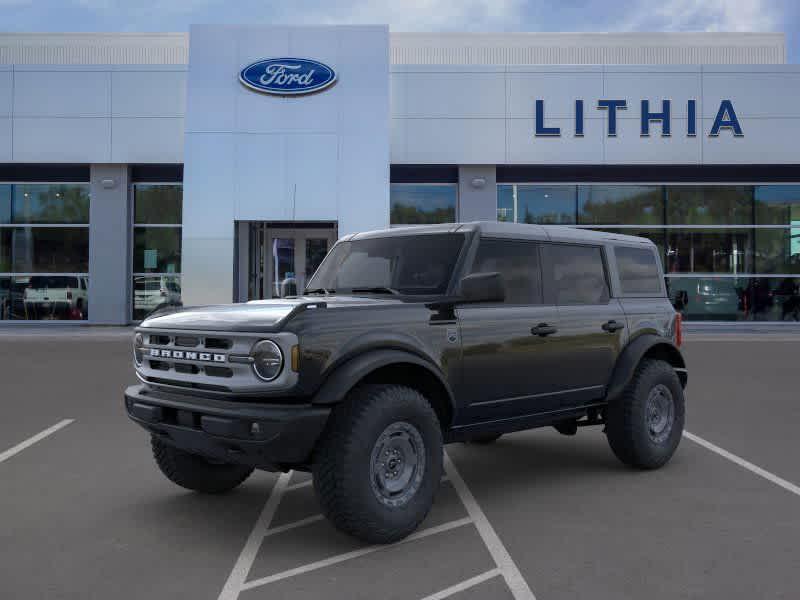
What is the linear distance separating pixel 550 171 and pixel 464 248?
1806 centimetres

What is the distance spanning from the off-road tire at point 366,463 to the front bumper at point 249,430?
0.14 meters

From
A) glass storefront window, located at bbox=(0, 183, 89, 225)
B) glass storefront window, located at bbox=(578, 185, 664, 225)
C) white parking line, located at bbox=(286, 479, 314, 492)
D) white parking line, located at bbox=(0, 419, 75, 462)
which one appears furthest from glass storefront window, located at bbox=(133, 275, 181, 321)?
white parking line, located at bbox=(286, 479, 314, 492)

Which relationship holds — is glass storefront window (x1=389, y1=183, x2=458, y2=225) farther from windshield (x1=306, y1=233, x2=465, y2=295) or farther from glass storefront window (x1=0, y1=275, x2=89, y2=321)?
windshield (x1=306, y1=233, x2=465, y2=295)

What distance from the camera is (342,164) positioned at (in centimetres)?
2028

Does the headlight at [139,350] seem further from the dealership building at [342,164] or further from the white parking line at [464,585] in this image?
the dealership building at [342,164]

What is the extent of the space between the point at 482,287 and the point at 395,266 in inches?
39.0

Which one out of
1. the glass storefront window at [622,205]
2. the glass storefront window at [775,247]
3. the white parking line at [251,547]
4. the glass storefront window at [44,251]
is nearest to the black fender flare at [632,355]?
the white parking line at [251,547]

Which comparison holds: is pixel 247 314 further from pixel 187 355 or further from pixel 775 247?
pixel 775 247

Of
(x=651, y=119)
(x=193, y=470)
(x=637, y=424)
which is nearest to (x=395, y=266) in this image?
(x=193, y=470)

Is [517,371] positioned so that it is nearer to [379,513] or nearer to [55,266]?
[379,513]

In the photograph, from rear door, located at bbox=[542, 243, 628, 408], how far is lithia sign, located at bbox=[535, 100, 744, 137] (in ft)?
52.5

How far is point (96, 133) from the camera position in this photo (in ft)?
70.1

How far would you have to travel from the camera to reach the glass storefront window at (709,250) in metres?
22.7

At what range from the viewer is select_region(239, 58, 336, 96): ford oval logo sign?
2048cm
